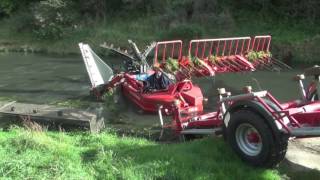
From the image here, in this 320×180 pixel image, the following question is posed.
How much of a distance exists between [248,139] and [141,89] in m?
7.45

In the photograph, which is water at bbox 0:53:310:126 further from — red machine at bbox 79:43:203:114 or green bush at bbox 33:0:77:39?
green bush at bbox 33:0:77:39

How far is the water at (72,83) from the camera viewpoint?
52.9ft

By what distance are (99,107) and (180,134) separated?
5.67m

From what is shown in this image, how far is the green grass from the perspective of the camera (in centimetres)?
679

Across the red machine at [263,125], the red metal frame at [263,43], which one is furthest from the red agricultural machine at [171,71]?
the red machine at [263,125]

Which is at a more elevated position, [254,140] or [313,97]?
[313,97]

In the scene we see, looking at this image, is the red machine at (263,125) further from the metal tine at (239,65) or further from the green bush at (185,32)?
the green bush at (185,32)

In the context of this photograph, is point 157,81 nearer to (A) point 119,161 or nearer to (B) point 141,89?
(B) point 141,89

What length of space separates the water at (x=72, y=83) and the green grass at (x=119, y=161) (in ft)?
17.3

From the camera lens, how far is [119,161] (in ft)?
23.7

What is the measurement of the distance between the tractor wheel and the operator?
6.56m

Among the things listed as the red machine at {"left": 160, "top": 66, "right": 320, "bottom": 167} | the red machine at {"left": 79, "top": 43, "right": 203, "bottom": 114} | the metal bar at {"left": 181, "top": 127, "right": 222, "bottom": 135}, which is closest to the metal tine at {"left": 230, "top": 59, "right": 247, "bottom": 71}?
→ the red machine at {"left": 79, "top": 43, "right": 203, "bottom": 114}

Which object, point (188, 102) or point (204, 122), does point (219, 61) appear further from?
point (204, 122)

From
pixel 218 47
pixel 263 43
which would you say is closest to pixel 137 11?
pixel 218 47
